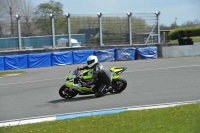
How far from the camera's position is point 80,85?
12.7 metres

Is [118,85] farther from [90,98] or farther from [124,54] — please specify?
[124,54]

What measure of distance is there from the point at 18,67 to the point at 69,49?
4588 millimetres

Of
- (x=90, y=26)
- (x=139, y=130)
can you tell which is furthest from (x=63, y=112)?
(x=90, y=26)

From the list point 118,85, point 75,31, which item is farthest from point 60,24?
point 118,85

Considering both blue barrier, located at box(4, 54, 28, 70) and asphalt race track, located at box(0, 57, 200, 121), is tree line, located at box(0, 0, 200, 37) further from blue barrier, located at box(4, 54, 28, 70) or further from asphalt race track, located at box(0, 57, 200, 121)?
asphalt race track, located at box(0, 57, 200, 121)

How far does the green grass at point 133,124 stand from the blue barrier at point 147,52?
22007mm

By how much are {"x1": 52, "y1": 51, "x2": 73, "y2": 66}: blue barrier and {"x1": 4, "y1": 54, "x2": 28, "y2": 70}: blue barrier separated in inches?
86.8

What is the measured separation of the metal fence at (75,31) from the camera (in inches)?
1200

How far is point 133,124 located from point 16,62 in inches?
857

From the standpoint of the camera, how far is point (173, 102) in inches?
436

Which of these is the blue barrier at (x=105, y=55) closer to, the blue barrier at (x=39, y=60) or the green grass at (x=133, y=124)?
the blue barrier at (x=39, y=60)

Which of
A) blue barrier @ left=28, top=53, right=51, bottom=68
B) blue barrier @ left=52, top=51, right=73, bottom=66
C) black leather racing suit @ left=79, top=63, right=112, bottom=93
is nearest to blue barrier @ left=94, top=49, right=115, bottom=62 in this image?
blue barrier @ left=52, top=51, right=73, bottom=66

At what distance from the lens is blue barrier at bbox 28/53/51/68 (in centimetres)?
2869

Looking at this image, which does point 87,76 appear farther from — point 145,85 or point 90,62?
→ point 145,85
